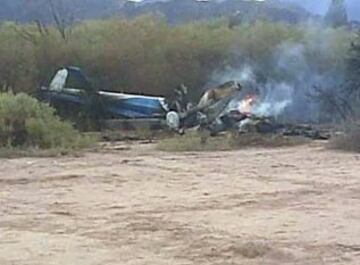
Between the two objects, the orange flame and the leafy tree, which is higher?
the leafy tree

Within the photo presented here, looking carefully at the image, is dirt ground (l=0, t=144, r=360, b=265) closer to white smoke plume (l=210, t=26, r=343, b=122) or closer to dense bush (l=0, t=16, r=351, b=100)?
dense bush (l=0, t=16, r=351, b=100)

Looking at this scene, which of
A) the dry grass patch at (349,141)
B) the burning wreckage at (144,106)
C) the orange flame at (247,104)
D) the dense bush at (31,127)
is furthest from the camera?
the orange flame at (247,104)

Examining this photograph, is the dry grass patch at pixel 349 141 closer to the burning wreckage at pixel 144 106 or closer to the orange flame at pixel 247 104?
the burning wreckage at pixel 144 106

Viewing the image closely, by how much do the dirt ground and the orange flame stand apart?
1015cm

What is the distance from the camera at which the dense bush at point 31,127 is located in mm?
27094

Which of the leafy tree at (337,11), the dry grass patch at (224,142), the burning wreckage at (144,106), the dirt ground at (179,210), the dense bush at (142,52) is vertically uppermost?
the leafy tree at (337,11)

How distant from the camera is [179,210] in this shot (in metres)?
15.4

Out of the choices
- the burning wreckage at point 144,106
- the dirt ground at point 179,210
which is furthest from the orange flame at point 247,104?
the dirt ground at point 179,210

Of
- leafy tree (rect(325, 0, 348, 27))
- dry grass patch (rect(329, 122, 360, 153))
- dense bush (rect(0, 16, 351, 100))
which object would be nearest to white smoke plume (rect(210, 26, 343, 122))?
dense bush (rect(0, 16, 351, 100))

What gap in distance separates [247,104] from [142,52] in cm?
517

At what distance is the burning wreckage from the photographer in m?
32.9

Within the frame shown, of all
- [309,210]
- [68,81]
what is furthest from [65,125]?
[309,210]

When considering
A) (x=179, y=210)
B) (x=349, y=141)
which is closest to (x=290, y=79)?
(x=349, y=141)

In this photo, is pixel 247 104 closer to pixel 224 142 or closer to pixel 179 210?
pixel 224 142
